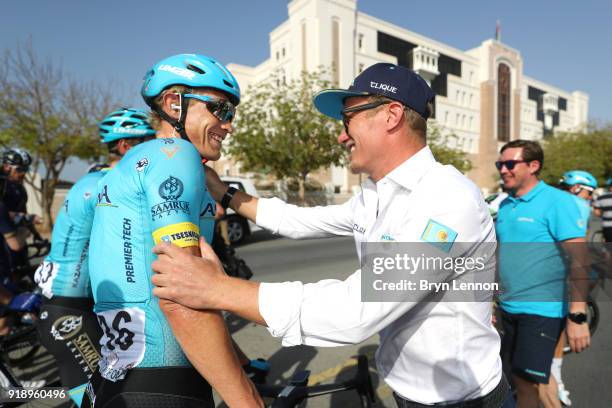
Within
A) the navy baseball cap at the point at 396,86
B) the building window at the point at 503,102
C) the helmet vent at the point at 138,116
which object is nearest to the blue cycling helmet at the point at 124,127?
the helmet vent at the point at 138,116

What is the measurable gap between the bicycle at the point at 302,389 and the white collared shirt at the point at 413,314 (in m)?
0.90

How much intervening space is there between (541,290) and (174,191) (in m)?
2.87

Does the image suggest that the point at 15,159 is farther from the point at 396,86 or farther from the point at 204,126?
the point at 396,86

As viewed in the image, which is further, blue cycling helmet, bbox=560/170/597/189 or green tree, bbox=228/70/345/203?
green tree, bbox=228/70/345/203

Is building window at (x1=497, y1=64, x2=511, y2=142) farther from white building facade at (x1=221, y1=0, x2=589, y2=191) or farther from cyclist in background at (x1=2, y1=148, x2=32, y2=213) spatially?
cyclist in background at (x1=2, y1=148, x2=32, y2=213)

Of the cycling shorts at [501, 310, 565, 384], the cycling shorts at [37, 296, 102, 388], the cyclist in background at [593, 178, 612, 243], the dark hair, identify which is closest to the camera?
the cycling shorts at [37, 296, 102, 388]

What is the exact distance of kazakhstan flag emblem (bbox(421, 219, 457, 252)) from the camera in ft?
4.15

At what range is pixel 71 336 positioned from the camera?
235 centimetres

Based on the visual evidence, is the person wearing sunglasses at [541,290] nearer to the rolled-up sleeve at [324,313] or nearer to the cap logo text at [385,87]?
the cap logo text at [385,87]

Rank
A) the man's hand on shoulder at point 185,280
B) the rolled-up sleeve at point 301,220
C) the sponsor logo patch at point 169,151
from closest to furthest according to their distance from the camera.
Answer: the man's hand on shoulder at point 185,280 < the sponsor logo patch at point 169,151 < the rolled-up sleeve at point 301,220

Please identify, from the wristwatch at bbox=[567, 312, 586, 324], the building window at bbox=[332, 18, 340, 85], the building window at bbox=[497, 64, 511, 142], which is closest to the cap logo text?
the wristwatch at bbox=[567, 312, 586, 324]

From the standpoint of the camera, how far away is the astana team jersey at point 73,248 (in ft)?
8.23

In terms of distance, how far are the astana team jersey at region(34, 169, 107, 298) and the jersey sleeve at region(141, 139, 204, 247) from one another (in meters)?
1.33

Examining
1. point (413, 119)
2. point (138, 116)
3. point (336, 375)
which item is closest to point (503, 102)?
point (336, 375)
